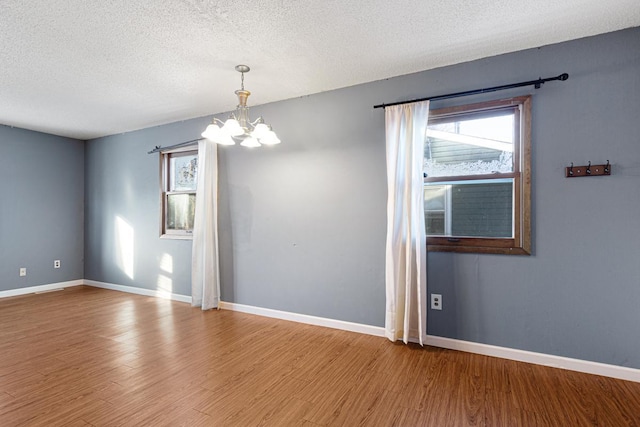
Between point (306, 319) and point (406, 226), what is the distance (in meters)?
1.56

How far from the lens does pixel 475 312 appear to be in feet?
8.80

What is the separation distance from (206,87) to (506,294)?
3.50m

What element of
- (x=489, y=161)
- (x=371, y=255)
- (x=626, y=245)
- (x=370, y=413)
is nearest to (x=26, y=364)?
(x=370, y=413)

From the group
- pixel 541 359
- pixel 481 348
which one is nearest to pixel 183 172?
pixel 481 348

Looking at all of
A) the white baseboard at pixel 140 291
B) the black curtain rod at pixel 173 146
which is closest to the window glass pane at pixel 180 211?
the black curtain rod at pixel 173 146

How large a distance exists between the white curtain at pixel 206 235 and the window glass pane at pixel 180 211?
0.47 metres

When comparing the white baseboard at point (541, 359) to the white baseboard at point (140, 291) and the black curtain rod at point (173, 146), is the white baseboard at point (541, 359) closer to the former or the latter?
the white baseboard at point (140, 291)

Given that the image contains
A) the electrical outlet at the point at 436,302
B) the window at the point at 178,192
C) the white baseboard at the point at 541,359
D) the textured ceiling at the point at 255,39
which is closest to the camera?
the textured ceiling at the point at 255,39

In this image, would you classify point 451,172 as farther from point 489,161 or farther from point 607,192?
point 607,192

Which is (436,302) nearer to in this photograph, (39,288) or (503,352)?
(503,352)

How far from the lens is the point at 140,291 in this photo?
4.78m

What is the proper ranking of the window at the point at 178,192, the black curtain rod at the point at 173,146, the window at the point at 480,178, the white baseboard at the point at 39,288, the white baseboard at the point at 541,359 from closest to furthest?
the white baseboard at the point at 541,359
the window at the point at 480,178
the black curtain rod at the point at 173,146
the window at the point at 178,192
the white baseboard at the point at 39,288

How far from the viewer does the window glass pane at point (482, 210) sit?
2.66m

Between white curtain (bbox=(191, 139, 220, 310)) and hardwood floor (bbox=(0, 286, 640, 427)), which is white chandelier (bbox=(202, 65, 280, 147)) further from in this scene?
hardwood floor (bbox=(0, 286, 640, 427))
